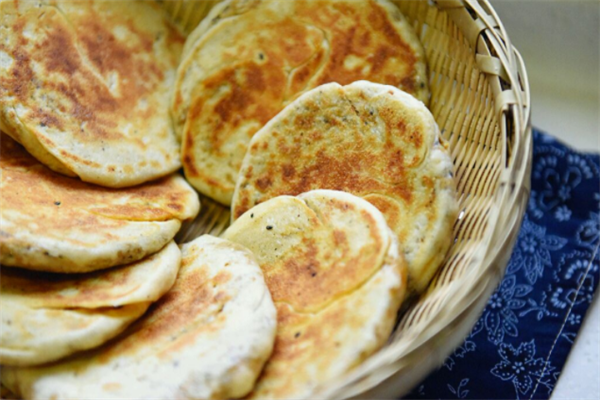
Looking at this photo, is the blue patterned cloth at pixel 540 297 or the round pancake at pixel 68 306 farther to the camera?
the blue patterned cloth at pixel 540 297

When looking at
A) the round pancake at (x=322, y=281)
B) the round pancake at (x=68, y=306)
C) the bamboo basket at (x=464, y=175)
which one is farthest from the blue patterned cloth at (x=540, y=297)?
the round pancake at (x=68, y=306)

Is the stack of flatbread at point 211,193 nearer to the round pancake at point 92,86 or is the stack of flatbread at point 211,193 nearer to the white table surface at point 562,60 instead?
the round pancake at point 92,86

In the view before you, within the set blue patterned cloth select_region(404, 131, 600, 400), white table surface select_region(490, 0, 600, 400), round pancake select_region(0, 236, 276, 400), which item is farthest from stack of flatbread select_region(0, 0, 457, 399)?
white table surface select_region(490, 0, 600, 400)

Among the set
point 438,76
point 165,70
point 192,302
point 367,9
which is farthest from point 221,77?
point 192,302

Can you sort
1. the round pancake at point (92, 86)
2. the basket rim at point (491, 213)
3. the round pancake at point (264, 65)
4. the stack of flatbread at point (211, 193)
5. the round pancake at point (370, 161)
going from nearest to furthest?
1. the basket rim at point (491, 213)
2. the stack of flatbread at point (211, 193)
3. the round pancake at point (370, 161)
4. the round pancake at point (92, 86)
5. the round pancake at point (264, 65)

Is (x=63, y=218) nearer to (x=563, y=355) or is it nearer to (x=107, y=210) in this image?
(x=107, y=210)

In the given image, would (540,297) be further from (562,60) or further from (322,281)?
(562,60)

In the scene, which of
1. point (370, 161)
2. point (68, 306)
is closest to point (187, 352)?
point (68, 306)
